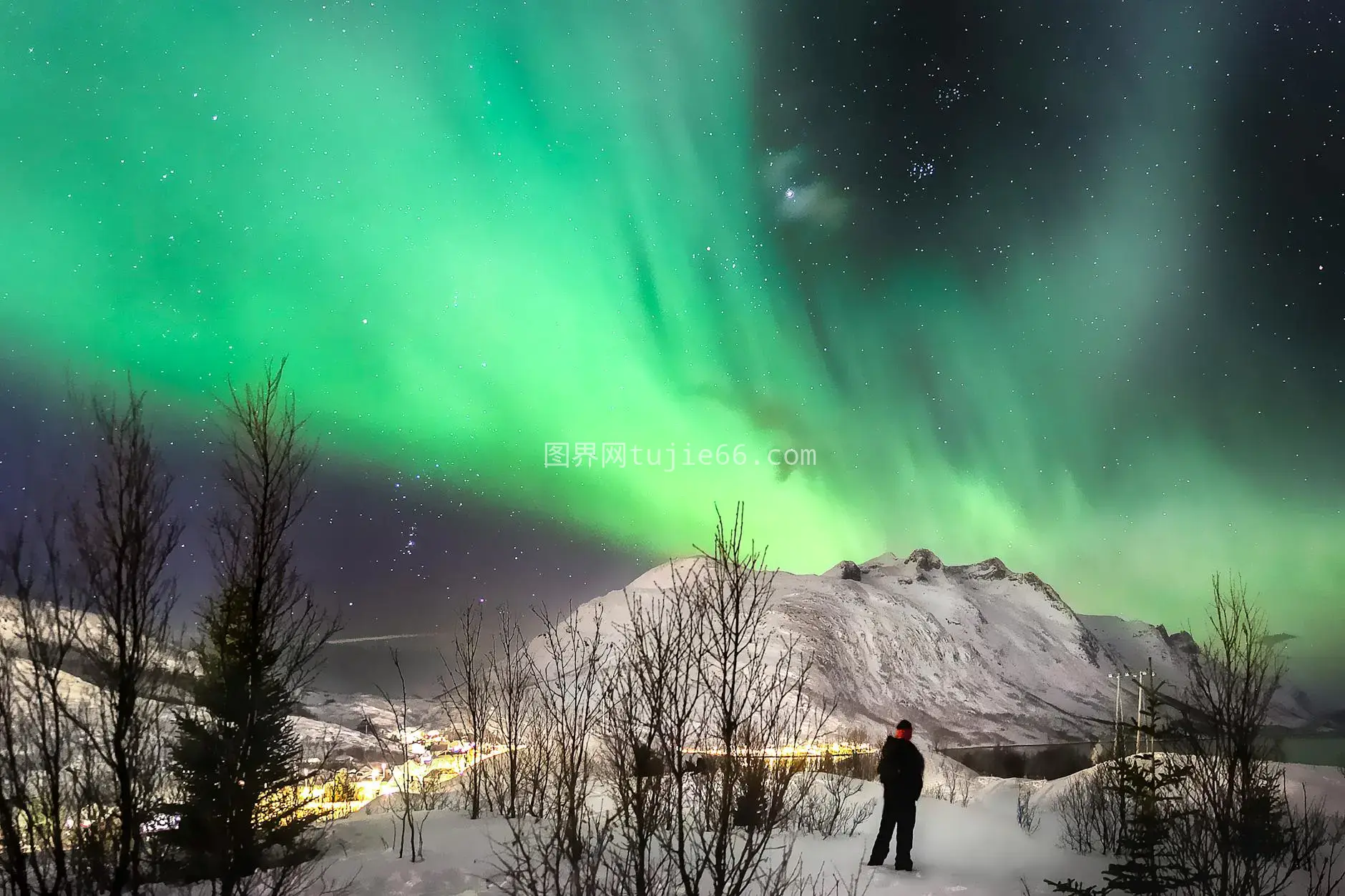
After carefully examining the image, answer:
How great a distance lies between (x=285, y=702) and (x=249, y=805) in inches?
56.1

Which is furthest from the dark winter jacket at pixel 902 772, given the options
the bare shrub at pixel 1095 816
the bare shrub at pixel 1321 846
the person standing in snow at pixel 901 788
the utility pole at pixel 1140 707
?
the bare shrub at pixel 1321 846

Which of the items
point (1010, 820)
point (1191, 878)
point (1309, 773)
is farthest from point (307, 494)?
point (1309, 773)

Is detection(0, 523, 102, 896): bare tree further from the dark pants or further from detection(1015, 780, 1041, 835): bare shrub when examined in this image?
detection(1015, 780, 1041, 835): bare shrub

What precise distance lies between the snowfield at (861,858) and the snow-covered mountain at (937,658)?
261ft

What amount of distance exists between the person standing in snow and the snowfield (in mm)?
442

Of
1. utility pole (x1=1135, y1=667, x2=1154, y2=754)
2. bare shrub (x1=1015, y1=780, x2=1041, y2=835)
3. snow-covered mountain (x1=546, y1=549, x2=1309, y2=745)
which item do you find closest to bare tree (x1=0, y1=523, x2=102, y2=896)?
utility pole (x1=1135, y1=667, x2=1154, y2=754)

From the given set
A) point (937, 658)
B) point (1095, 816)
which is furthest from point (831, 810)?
point (937, 658)

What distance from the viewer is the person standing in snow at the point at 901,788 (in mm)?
10195

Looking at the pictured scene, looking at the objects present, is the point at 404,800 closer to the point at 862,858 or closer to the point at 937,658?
the point at 862,858

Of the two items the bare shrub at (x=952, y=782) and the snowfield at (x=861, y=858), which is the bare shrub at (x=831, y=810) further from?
the bare shrub at (x=952, y=782)

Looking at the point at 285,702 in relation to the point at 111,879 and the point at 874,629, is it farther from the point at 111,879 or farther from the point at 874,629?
the point at 874,629

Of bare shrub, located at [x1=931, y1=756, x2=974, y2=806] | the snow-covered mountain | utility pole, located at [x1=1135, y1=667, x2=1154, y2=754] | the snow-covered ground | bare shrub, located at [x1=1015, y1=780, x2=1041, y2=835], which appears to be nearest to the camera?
the snow-covered ground

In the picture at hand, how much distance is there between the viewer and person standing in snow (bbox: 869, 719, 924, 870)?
33.4 feet

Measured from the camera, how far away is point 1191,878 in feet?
26.6
